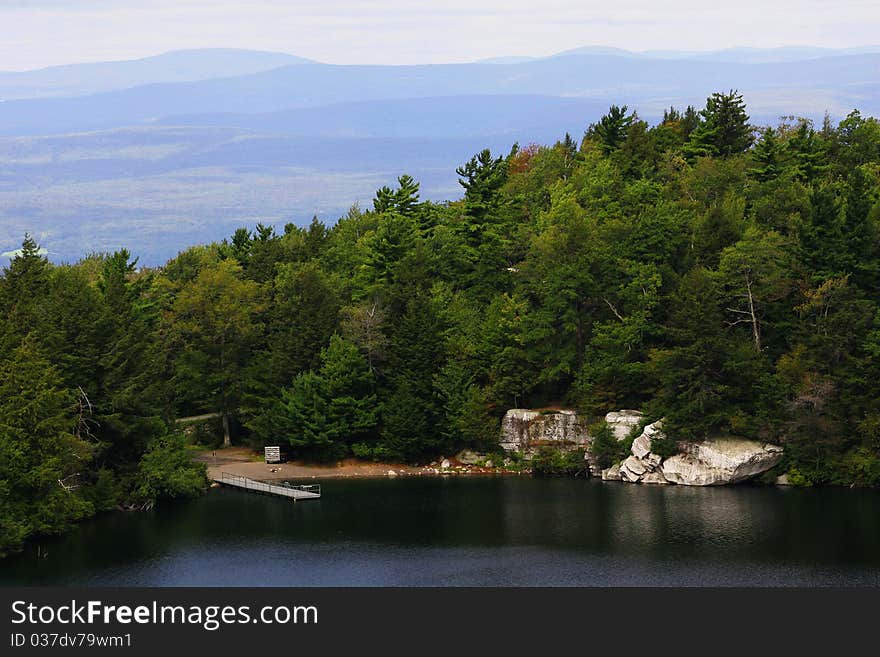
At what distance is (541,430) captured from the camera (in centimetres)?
9094

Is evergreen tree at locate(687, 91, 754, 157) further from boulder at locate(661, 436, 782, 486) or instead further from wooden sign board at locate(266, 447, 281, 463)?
wooden sign board at locate(266, 447, 281, 463)

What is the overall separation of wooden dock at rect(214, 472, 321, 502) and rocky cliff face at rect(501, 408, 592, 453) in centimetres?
1438

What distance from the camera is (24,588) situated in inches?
2312

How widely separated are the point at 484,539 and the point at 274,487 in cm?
1849

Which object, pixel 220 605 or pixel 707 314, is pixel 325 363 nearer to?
pixel 707 314

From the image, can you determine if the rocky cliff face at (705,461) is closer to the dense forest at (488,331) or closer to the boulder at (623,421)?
the dense forest at (488,331)

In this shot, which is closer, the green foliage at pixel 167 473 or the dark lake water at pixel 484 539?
the dark lake water at pixel 484 539

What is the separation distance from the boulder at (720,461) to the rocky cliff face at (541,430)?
744cm

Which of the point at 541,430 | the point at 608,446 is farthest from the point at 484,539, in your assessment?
the point at 541,430

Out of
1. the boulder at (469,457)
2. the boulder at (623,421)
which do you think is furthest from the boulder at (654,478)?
the boulder at (469,457)

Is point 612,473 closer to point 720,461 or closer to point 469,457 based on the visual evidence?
point 720,461

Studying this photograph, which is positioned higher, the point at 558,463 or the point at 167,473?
the point at 167,473

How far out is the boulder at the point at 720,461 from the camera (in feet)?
276

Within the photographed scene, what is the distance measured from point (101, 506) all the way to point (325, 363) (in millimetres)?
20679
